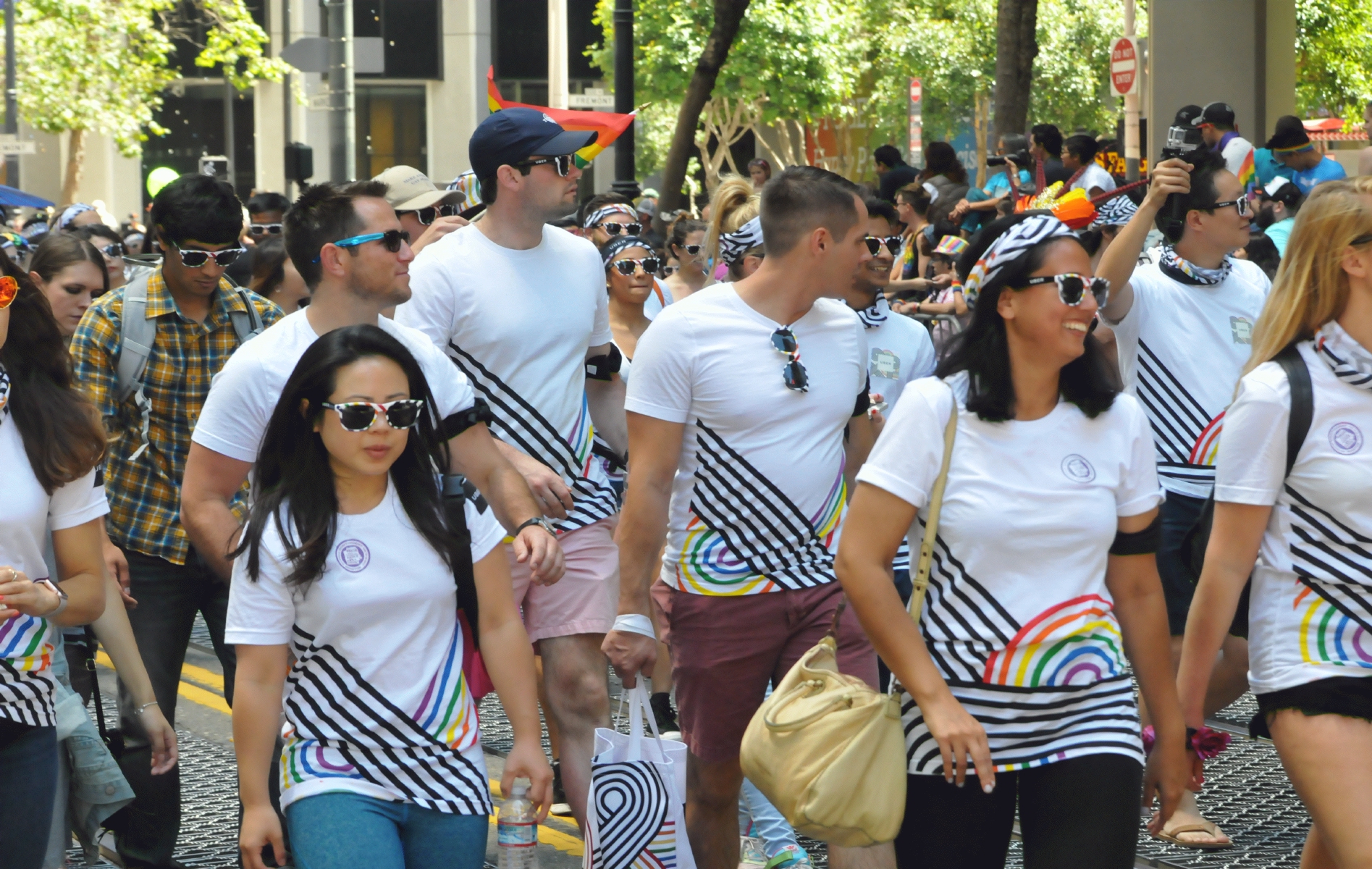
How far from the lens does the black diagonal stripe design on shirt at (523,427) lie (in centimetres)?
560

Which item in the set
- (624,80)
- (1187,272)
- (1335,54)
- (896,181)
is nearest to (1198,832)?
(1187,272)

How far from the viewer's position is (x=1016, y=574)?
3693 millimetres

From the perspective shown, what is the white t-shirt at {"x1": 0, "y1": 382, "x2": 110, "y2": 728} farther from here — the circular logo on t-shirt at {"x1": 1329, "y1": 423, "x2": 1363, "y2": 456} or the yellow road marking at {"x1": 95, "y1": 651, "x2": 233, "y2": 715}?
the yellow road marking at {"x1": 95, "y1": 651, "x2": 233, "y2": 715}

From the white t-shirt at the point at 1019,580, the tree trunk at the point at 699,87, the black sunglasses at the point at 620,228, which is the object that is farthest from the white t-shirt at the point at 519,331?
the tree trunk at the point at 699,87

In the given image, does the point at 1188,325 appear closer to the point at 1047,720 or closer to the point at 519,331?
the point at 519,331

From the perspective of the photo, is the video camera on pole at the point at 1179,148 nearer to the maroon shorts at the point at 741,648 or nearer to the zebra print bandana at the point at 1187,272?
the zebra print bandana at the point at 1187,272

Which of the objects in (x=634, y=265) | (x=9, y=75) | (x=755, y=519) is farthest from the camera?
(x=9, y=75)

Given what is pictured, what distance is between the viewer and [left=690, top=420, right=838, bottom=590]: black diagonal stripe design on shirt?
4.96 m

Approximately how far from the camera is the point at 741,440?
4.96 m

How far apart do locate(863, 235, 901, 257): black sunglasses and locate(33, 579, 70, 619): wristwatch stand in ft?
11.0

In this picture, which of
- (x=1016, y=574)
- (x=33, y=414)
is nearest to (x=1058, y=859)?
(x=1016, y=574)

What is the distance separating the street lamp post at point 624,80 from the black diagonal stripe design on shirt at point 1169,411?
11.1 metres

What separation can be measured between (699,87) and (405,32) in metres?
24.5

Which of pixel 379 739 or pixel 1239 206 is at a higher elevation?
pixel 1239 206
